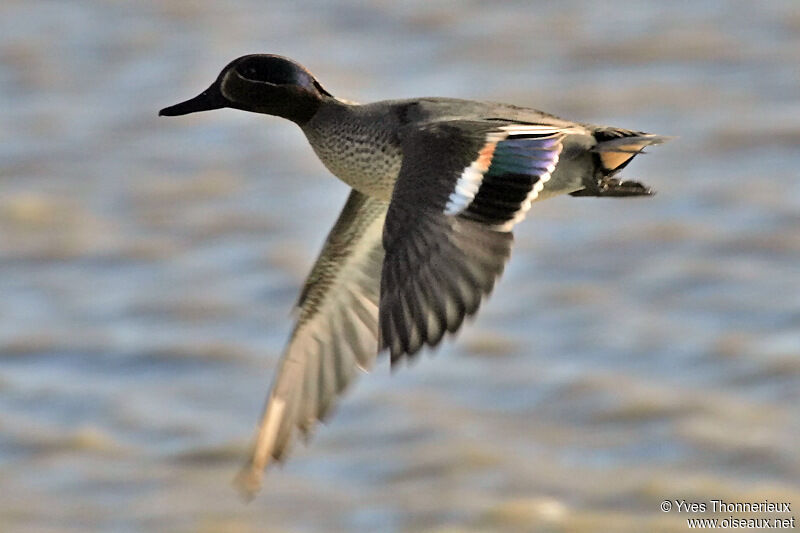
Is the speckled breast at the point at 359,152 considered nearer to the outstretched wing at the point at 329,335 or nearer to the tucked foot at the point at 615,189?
the outstretched wing at the point at 329,335

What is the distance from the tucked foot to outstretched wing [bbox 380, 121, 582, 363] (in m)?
0.36

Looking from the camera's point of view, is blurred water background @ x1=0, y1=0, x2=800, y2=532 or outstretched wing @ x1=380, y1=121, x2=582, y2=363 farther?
blurred water background @ x1=0, y1=0, x2=800, y2=532

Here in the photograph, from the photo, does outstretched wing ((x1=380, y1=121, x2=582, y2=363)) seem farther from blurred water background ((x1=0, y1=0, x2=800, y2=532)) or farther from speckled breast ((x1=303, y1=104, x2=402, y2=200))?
blurred water background ((x1=0, y1=0, x2=800, y2=532))

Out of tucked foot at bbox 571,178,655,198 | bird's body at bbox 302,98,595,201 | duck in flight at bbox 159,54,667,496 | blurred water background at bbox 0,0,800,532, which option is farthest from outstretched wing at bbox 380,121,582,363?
blurred water background at bbox 0,0,800,532

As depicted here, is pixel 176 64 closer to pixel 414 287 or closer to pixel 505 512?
pixel 505 512

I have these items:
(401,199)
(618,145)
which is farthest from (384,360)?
(401,199)

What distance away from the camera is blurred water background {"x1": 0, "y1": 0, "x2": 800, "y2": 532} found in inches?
294

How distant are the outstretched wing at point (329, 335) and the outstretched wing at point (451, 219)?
2.59 feet

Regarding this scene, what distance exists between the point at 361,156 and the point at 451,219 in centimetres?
62

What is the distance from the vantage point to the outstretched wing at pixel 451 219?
13.5 feet

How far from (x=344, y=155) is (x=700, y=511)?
2.96 meters

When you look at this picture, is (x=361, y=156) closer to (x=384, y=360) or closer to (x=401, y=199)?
(x=401, y=199)

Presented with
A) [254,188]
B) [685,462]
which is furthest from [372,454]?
[254,188]

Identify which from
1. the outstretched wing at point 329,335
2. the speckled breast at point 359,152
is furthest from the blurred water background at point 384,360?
the speckled breast at point 359,152
